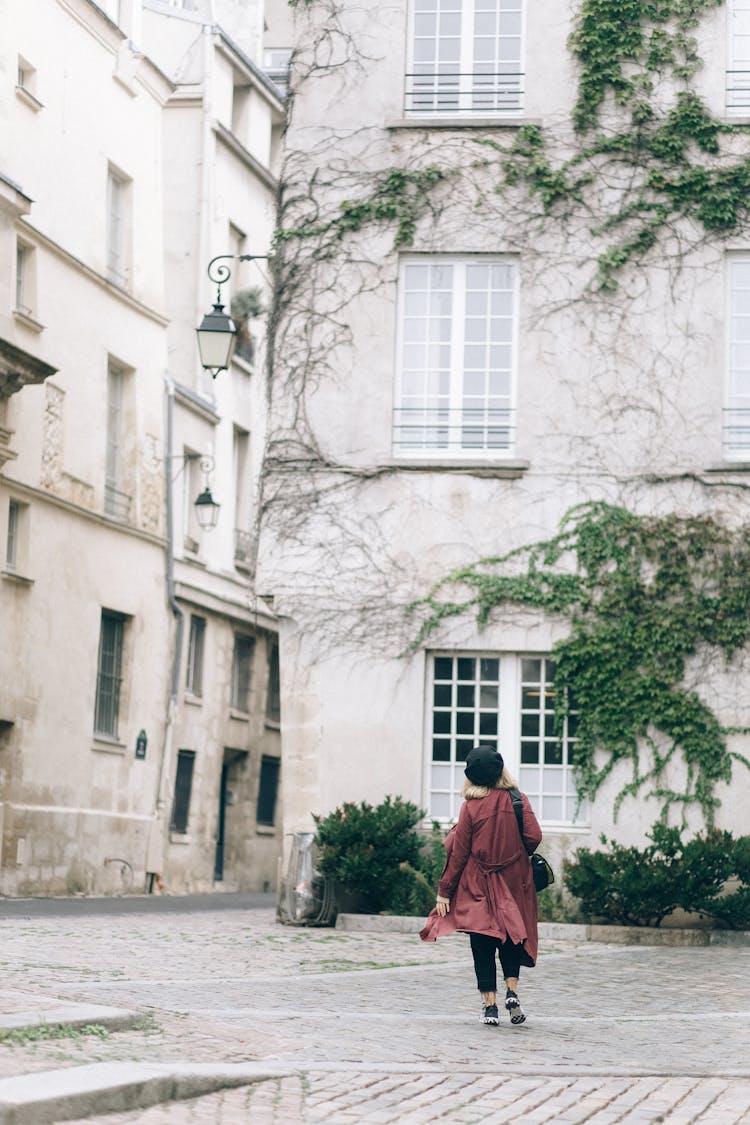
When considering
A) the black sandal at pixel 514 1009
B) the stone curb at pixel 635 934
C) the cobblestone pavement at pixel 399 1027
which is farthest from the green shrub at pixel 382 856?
the black sandal at pixel 514 1009

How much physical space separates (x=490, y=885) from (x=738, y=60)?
35.3 ft

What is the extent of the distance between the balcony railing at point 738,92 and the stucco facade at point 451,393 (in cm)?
9

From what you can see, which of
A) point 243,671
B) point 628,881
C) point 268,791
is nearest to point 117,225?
point 243,671

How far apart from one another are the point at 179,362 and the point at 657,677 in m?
16.6

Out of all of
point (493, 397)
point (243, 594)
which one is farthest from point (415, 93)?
point (243, 594)

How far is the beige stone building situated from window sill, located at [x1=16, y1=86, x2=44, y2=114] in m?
0.03

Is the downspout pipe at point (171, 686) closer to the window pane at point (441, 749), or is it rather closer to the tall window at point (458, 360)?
the window pane at point (441, 749)

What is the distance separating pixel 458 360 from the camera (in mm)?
17719

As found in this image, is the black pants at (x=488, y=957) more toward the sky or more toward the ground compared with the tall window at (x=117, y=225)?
more toward the ground

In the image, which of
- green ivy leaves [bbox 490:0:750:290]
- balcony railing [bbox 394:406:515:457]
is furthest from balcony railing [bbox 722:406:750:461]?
balcony railing [bbox 394:406:515:457]

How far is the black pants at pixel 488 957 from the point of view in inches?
383

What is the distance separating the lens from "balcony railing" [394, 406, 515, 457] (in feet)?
57.8

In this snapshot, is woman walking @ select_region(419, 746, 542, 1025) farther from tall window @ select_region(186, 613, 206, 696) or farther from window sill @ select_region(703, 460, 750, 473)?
tall window @ select_region(186, 613, 206, 696)

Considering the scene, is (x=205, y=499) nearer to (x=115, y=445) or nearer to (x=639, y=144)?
(x=115, y=445)
